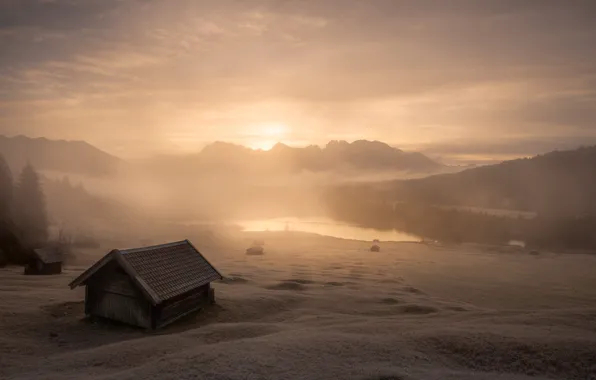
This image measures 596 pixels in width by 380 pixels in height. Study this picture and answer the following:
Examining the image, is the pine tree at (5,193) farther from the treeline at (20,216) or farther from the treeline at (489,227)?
the treeline at (489,227)

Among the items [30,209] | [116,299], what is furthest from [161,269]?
[30,209]

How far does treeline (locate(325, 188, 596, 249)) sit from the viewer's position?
10975 cm

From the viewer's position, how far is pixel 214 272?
28.7 meters

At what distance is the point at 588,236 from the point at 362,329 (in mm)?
117257

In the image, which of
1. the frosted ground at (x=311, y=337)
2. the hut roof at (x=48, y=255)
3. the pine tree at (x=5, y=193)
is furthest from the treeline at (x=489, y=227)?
the pine tree at (x=5, y=193)

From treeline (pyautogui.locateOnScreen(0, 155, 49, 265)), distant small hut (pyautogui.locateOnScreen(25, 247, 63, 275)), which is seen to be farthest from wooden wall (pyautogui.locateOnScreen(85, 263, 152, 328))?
treeline (pyautogui.locateOnScreen(0, 155, 49, 265))

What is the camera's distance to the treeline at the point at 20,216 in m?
58.5

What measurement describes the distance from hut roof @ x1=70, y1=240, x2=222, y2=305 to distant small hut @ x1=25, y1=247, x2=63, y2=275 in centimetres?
3066

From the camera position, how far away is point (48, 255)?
49.5 meters

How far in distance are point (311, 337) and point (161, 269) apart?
1117 cm

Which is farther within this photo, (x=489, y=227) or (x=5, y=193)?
(x=489, y=227)

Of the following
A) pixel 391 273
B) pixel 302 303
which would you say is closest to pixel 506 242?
pixel 391 273

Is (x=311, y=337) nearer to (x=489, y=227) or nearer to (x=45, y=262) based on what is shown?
(x=45, y=262)

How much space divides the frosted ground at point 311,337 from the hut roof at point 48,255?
1001 cm
